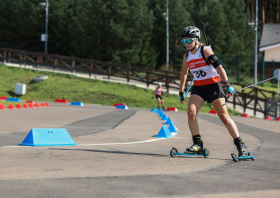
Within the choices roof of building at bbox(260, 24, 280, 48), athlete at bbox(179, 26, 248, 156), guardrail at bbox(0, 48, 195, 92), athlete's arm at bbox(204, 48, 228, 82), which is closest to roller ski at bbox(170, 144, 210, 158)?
athlete at bbox(179, 26, 248, 156)

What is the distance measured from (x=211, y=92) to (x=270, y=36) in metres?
46.8

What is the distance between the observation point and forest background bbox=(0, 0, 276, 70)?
41156mm

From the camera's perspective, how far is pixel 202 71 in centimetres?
636

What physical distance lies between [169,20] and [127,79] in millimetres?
16764

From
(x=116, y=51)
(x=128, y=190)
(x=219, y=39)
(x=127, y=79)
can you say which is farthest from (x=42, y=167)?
(x=219, y=39)

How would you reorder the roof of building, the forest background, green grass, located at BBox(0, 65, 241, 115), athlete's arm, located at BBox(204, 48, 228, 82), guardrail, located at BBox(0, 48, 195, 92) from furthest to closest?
the roof of building → the forest background → guardrail, located at BBox(0, 48, 195, 92) → green grass, located at BBox(0, 65, 241, 115) → athlete's arm, located at BBox(204, 48, 228, 82)

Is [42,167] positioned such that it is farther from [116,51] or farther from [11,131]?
[116,51]

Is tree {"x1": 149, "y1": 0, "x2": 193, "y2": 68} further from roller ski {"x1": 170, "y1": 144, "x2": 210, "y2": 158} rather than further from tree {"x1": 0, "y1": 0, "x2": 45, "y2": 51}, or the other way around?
roller ski {"x1": 170, "y1": 144, "x2": 210, "y2": 158}

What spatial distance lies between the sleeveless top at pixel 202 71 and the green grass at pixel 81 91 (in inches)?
763

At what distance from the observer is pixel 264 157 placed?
647 centimetres

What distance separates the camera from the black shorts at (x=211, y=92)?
6248mm

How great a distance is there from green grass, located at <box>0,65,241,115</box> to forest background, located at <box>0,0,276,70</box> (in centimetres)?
984

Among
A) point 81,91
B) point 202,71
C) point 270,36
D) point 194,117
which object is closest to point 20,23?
point 81,91

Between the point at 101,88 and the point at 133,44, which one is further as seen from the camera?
the point at 133,44
